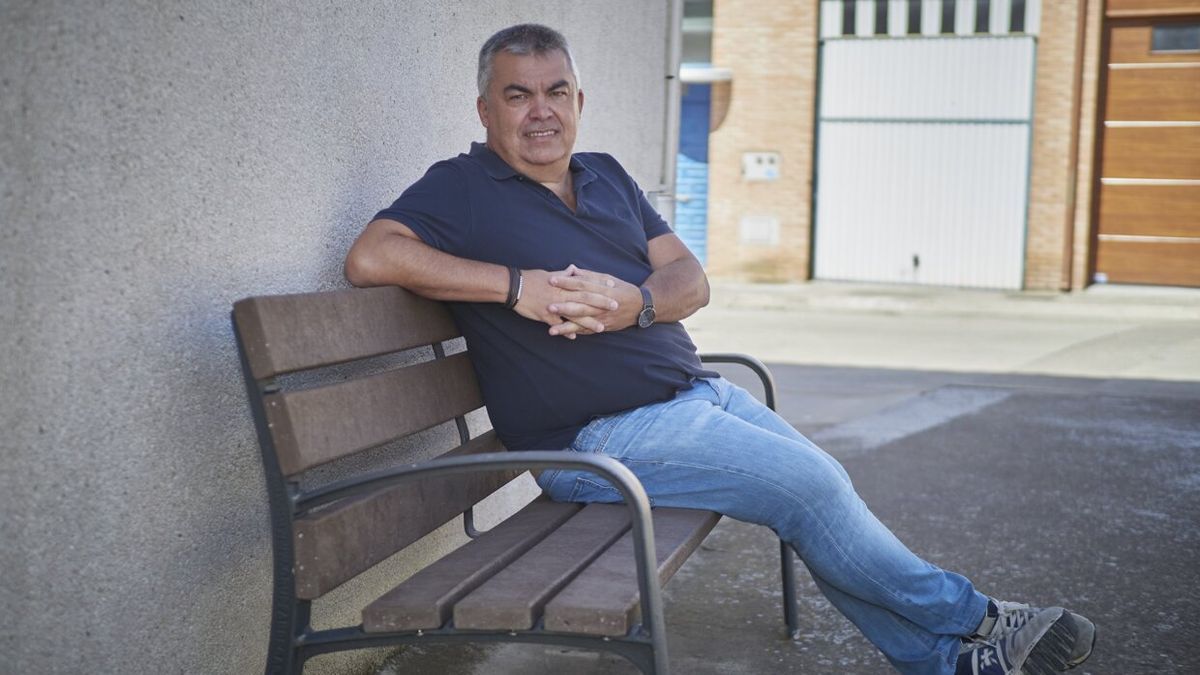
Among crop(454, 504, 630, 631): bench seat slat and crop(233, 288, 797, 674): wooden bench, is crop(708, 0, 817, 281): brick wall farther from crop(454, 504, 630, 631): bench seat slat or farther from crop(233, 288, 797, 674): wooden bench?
crop(233, 288, 797, 674): wooden bench

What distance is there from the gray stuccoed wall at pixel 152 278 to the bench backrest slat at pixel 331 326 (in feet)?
0.61

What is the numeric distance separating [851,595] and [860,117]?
1506 centimetres

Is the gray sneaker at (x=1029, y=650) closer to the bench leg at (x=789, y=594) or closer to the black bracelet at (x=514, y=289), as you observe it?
the bench leg at (x=789, y=594)

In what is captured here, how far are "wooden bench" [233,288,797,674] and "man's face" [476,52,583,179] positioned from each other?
0.61m

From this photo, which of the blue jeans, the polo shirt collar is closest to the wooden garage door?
the polo shirt collar

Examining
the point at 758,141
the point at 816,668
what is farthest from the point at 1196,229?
the point at 816,668

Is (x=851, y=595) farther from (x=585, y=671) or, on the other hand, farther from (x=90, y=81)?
(x=90, y=81)

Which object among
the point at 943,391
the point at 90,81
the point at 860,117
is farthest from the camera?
the point at 860,117

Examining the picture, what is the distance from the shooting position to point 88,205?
7.12ft

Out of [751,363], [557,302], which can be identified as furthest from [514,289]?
[751,363]

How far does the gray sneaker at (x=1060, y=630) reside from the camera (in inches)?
115

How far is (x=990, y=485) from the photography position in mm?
5734

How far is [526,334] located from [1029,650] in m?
1.40

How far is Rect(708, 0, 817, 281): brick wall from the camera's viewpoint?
57.3 ft
